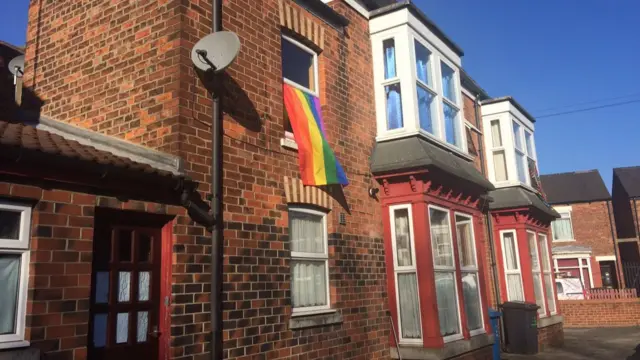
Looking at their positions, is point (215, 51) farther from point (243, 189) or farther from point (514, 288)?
point (514, 288)

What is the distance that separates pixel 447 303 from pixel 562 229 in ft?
82.5

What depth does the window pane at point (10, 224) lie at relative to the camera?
4.04m

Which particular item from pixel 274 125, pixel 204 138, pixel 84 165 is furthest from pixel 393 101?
pixel 84 165

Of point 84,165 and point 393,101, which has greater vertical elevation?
point 393,101

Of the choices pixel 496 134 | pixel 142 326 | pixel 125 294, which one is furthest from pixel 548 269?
pixel 125 294

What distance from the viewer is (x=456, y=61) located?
11.2m

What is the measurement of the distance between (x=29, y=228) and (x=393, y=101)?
6828 millimetres

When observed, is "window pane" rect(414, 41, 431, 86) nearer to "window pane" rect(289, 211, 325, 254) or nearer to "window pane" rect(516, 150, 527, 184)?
"window pane" rect(289, 211, 325, 254)

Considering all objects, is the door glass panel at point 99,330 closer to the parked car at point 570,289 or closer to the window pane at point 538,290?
the window pane at point 538,290

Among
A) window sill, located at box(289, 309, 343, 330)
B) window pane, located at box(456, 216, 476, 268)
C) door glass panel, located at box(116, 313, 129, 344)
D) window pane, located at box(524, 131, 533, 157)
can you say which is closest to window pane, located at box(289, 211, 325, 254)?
window sill, located at box(289, 309, 343, 330)

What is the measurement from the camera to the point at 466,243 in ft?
34.4

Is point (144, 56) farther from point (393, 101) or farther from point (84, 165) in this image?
point (393, 101)

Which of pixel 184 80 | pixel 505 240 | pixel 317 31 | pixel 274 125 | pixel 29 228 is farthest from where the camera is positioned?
pixel 505 240

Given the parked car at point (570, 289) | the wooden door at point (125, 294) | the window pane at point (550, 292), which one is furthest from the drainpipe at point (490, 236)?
the parked car at point (570, 289)
